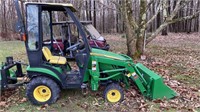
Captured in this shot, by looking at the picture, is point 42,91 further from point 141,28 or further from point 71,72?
point 141,28

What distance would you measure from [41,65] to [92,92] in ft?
3.84

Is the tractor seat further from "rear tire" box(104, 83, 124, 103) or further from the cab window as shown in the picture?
"rear tire" box(104, 83, 124, 103)

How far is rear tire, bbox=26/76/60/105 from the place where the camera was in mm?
4168

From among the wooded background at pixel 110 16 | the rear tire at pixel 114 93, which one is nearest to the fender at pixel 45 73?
the rear tire at pixel 114 93

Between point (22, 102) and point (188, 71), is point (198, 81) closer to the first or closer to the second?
point (188, 71)

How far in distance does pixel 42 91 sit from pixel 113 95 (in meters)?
1.27

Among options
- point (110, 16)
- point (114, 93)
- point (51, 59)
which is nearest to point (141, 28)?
point (114, 93)

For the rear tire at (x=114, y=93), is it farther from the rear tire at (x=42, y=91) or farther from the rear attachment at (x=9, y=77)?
the rear attachment at (x=9, y=77)

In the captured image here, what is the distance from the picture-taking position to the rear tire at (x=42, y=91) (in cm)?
417

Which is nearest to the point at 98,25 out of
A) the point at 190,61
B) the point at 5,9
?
the point at 5,9

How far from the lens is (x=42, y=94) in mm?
4254

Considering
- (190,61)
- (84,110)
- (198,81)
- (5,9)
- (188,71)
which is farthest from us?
(5,9)

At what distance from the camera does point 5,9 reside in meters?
12.9

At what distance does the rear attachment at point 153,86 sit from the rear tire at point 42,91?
141cm
